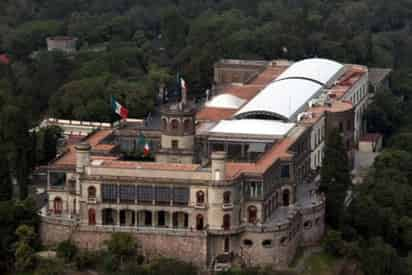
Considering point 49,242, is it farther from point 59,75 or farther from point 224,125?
point 59,75

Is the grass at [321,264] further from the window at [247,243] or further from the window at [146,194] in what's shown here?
the window at [146,194]

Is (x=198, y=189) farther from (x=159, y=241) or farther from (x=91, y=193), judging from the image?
(x=91, y=193)

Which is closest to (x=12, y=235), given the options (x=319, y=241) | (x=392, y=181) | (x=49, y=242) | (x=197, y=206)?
(x=49, y=242)

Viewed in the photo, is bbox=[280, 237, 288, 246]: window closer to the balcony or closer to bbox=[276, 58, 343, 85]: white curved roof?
the balcony

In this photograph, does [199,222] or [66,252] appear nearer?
[66,252]

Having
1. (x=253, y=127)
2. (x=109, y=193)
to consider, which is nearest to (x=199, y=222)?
(x=109, y=193)

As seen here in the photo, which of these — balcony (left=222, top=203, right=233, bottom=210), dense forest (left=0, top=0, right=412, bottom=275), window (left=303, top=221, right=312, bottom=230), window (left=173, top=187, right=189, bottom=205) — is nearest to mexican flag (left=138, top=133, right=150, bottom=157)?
dense forest (left=0, top=0, right=412, bottom=275)

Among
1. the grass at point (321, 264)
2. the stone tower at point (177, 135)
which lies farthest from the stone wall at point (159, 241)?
the stone tower at point (177, 135)
